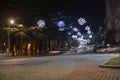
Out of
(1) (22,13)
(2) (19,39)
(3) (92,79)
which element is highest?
(1) (22,13)

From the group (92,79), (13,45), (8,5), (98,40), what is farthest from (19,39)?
(98,40)

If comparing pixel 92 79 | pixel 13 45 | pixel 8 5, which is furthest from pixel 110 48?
pixel 92 79

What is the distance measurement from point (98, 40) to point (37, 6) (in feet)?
340

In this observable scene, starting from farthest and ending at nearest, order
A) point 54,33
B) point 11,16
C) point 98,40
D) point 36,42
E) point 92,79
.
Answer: point 98,40, point 54,33, point 36,42, point 11,16, point 92,79

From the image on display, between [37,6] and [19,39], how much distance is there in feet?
29.9

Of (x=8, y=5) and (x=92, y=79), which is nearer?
(x=92, y=79)

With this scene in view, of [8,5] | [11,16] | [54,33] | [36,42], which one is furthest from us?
[54,33]

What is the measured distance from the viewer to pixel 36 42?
275ft

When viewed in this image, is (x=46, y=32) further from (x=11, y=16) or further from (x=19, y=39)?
(x=11, y=16)

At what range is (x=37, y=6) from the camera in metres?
68.1

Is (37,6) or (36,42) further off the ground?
(37,6)

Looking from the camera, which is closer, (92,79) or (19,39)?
(92,79)

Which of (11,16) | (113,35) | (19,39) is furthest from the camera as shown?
(113,35)

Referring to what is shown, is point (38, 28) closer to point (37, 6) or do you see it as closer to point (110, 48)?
point (37, 6)
